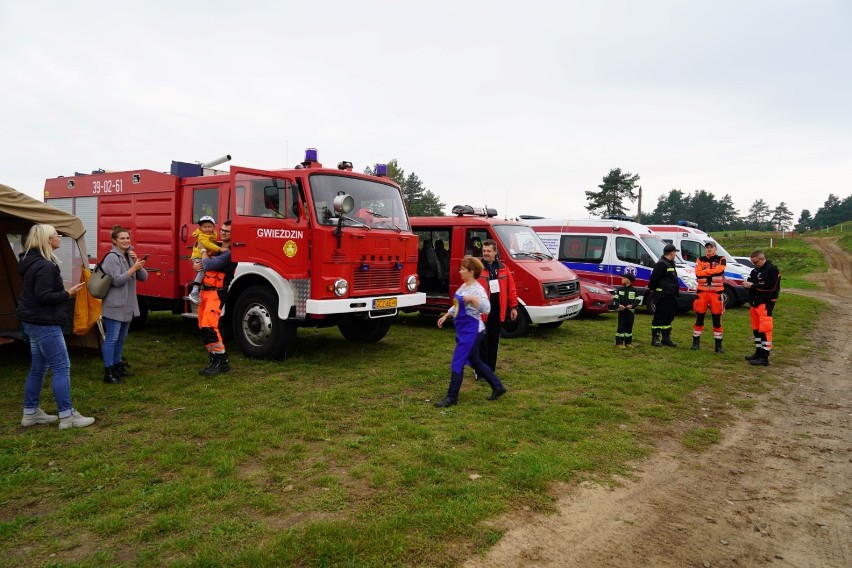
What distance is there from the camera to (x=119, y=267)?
6.15 metres

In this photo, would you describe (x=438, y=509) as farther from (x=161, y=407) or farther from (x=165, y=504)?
(x=161, y=407)

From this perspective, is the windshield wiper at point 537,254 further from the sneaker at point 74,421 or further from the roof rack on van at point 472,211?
the sneaker at point 74,421

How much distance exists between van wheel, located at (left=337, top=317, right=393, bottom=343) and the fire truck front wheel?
1.78 m

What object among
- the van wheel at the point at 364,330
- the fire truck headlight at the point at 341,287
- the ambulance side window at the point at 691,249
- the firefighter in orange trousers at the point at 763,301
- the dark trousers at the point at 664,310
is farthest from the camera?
the ambulance side window at the point at 691,249

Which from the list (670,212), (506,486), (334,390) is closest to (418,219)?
(334,390)

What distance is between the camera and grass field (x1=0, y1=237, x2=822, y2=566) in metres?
3.10

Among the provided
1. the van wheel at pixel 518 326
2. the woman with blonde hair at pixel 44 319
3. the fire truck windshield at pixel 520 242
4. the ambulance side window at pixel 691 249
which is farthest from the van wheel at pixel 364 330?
the ambulance side window at pixel 691 249

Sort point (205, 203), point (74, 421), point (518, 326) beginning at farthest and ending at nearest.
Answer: point (518, 326) → point (205, 203) → point (74, 421)

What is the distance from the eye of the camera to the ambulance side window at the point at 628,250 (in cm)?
1424

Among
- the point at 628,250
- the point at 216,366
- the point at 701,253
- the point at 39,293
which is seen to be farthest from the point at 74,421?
the point at 701,253

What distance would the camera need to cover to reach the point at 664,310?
968 cm

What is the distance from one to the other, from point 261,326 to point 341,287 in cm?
142

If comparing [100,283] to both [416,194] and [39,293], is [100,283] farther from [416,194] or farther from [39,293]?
[416,194]

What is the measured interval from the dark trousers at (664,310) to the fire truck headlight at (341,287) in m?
5.84
